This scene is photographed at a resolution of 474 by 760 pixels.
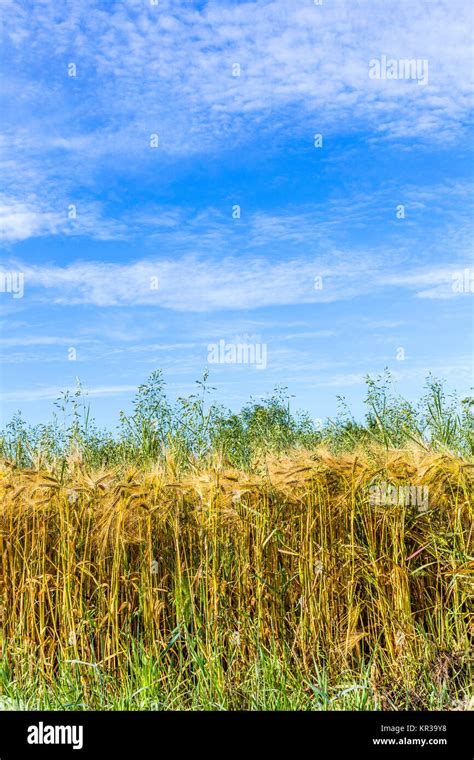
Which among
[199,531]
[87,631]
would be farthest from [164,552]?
[87,631]

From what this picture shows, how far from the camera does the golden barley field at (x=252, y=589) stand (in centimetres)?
388

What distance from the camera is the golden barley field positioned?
388 centimetres

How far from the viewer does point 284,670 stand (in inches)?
152

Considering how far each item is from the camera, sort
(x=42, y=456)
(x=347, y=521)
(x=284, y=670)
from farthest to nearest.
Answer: (x=42, y=456)
(x=347, y=521)
(x=284, y=670)

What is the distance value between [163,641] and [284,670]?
645mm

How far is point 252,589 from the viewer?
156 inches

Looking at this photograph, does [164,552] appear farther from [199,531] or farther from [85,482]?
[85,482]
